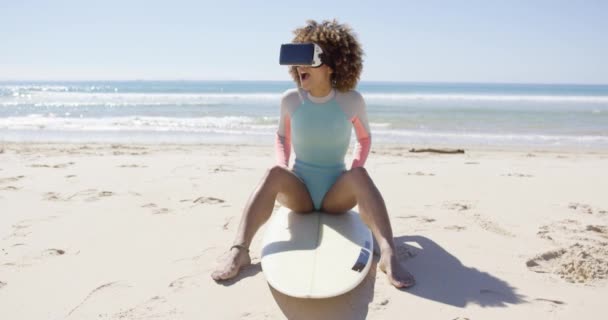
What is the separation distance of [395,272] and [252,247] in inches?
38.4

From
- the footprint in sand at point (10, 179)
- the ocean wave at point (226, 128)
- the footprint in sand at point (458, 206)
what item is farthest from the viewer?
the ocean wave at point (226, 128)

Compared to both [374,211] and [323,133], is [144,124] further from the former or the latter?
[374,211]

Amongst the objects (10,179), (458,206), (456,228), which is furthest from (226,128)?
(456,228)

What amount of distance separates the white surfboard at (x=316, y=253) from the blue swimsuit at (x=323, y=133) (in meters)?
0.21

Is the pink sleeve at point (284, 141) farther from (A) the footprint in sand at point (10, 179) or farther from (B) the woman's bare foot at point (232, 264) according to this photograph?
(A) the footprint in sand at point (10, 179)

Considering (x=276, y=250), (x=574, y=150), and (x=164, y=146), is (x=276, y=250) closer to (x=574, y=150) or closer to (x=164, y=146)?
(x=164, y=146)

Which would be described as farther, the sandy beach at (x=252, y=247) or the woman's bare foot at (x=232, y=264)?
the woman's bare foot at (x=232, y=264)

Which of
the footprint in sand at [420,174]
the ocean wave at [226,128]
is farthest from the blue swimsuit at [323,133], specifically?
the ocean wave at [226,128]

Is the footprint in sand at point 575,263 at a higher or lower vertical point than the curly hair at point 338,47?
lower

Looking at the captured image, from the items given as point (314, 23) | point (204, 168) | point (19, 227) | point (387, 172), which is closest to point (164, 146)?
point (204, 168)

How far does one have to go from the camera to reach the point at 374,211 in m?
2.70

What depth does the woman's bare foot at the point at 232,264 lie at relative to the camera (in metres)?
2.57

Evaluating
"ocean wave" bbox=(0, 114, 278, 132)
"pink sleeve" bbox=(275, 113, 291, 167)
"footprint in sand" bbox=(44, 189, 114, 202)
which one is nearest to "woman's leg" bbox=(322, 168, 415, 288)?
"pink sleeve" bbox=(275, 113, 291, 167)

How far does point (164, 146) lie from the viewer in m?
9.17
